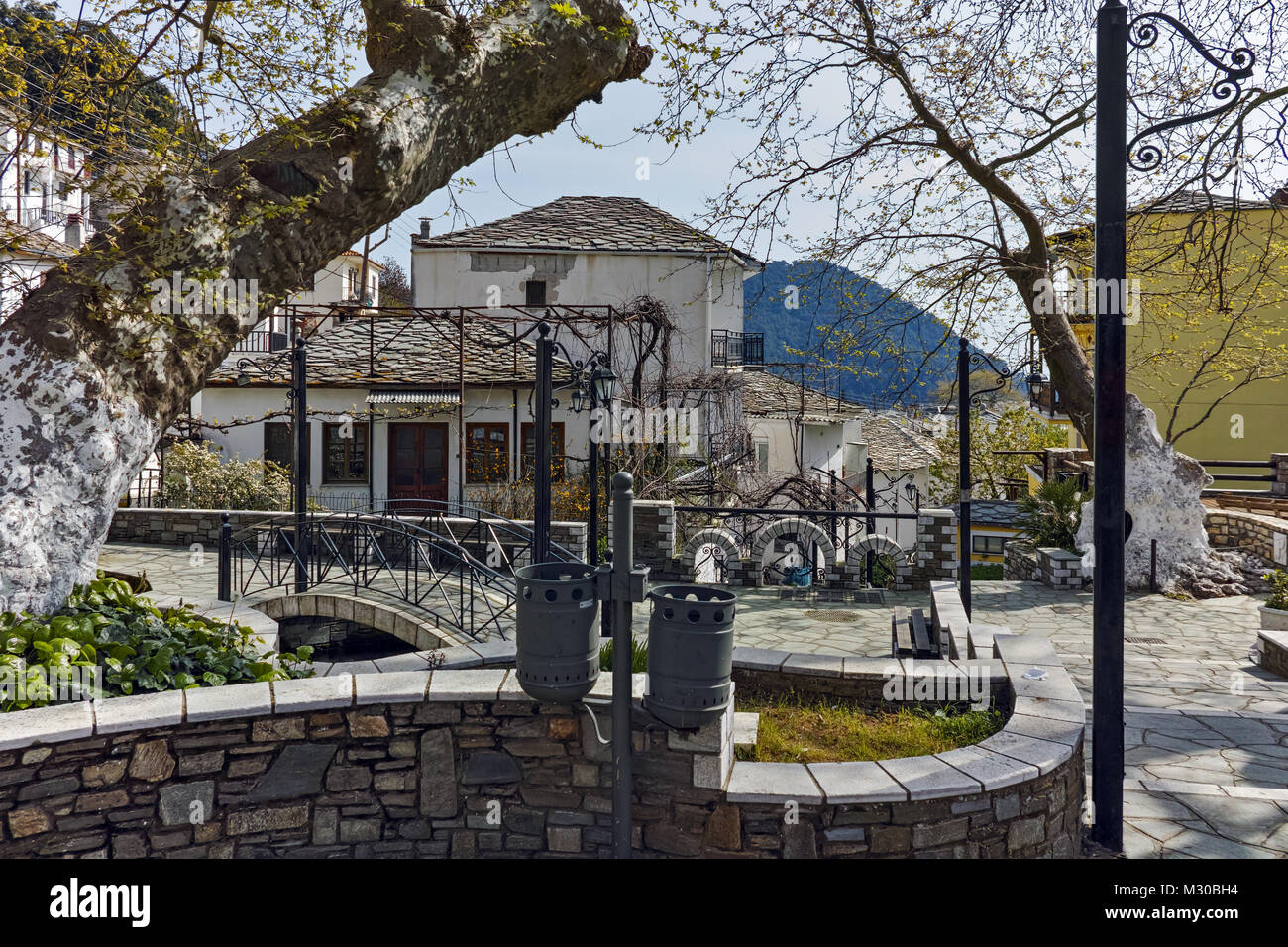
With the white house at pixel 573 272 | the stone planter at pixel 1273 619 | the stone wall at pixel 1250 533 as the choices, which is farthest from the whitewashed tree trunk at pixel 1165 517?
the white house at pixel 573 272

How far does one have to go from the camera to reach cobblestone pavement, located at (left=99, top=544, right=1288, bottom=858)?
4.20 meters

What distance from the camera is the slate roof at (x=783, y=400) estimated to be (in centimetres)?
2297

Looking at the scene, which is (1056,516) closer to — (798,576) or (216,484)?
(798,576)

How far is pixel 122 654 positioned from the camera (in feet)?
14.3

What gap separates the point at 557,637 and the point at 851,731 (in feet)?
6.50

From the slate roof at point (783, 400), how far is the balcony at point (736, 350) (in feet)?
1.60

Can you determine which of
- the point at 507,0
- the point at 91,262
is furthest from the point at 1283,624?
the point at 91,262

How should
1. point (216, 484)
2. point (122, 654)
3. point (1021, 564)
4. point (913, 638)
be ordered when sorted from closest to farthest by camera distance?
point (122, 654)
point (913, 638)
point (1021, 564)
point (216, 484)

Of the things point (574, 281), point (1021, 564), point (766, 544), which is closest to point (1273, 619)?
point (1021, 564)

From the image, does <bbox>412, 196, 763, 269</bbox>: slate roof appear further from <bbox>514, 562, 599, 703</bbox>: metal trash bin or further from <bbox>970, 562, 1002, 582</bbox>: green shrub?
<bbox>514, 562, 599, 703</bbox>: metal trash bin

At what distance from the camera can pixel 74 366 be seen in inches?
197

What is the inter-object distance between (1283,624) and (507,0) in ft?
30.5

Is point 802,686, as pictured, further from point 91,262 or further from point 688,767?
point 91,262
